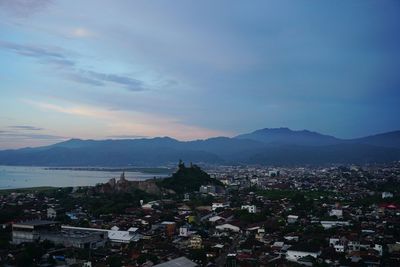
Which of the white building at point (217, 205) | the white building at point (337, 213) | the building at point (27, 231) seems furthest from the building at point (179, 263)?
the white building at point (217, 205)

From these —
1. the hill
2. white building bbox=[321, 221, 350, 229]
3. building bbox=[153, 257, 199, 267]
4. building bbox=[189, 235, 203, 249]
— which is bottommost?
building bbox=[189, 235, 203, 249]

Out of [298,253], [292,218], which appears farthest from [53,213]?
[298,253]

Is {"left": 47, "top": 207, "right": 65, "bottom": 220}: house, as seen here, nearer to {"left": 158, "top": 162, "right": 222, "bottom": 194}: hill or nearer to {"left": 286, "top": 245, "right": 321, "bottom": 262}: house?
{"left": 286, "top": 245, "right": 321, "bottom": 262}: house

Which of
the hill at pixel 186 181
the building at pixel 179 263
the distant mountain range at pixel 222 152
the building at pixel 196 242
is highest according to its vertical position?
the distant mountain range at pixel 222 152

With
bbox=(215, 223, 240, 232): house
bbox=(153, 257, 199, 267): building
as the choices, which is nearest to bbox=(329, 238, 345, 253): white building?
bbox=(215, 223, 240, 232): house

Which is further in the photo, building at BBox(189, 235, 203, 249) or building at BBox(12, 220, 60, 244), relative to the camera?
building at BBox(12, 220, 60, 244)

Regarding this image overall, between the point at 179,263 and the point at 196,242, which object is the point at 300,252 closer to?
the point at 196,242

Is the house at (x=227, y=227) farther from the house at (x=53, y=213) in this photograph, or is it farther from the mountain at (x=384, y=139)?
the mountain at (x=384, y=139)
